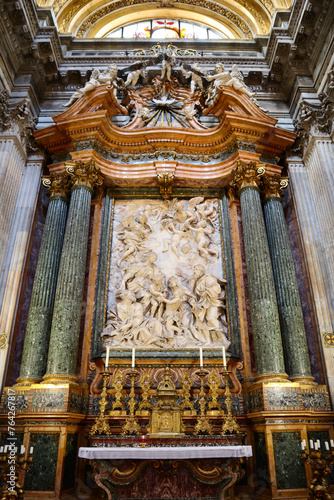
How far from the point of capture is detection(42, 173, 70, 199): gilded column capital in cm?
858

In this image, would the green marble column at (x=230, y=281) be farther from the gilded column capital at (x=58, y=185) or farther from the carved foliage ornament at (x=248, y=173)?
the gilded column capital at (x=58, y=185)

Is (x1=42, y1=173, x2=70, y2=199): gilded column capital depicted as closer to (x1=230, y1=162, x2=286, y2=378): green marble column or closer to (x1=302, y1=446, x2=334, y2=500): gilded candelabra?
(x1=230, y1=162, x2=286, y2=378): green marble column

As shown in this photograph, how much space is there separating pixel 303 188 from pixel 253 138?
1.55 meters

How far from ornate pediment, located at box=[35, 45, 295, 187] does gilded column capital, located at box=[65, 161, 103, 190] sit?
0.25m

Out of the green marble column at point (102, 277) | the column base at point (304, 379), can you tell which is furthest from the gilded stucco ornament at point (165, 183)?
the column base at point (304, 379)

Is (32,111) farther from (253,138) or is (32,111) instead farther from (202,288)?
(202,288)

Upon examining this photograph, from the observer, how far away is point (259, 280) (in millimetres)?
7430

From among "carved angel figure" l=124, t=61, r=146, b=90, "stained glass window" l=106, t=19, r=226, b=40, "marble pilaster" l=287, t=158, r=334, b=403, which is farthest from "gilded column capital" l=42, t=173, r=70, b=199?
"stained glass window" l=106, t=19, r=226, b=40

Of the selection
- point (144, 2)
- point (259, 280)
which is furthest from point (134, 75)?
point (259, 280)

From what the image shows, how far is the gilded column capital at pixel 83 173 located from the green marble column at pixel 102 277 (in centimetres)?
75

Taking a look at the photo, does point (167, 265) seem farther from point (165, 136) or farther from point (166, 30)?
point (166, 30)

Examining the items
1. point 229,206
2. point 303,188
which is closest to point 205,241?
point 229,206

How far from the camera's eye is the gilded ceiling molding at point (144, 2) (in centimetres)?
1228

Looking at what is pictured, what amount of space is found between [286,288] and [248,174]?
8.29 feet
